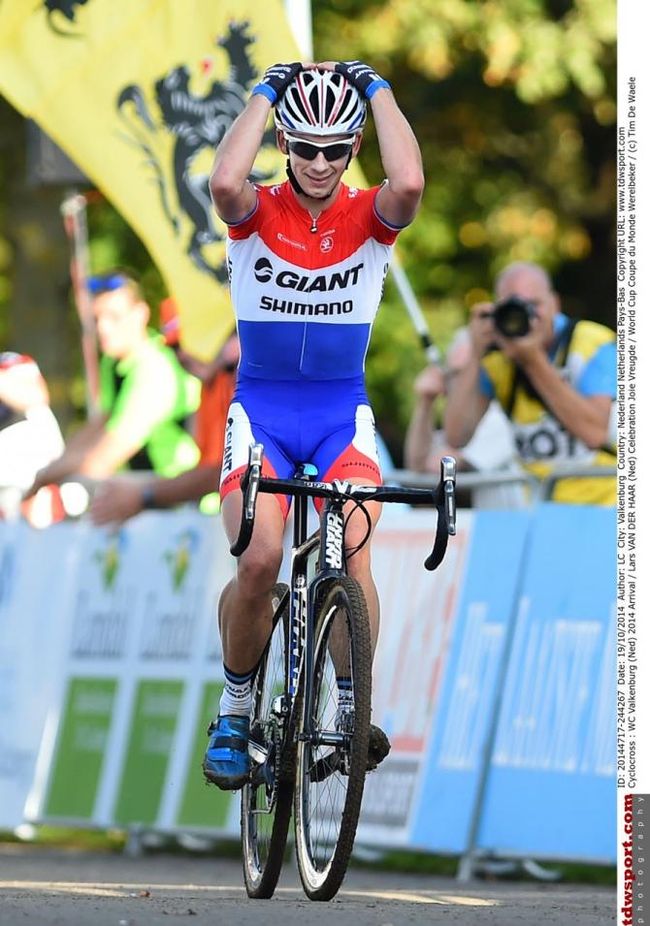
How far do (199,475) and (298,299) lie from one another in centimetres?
419

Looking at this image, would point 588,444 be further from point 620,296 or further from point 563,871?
point 620,296

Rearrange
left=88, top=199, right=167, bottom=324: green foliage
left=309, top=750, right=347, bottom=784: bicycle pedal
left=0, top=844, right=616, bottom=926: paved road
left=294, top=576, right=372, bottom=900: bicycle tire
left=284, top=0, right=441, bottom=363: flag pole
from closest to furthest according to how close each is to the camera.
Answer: left=0, top=844, right=616, bottom=926: paved road → left=294, top=576, right=372, bottom=900: bicycle tire → left=309, top=750, right=347, bottom=784: bicycle pedal → left=284, top=0, right=441, bottom=363: flag pole → left=88, top=199, right=167, bottom=324: green foliage

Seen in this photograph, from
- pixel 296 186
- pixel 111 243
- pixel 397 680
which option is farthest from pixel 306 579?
pixel 111 243

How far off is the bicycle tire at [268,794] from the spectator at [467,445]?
344cm

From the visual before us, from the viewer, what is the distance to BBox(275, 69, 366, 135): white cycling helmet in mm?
7875

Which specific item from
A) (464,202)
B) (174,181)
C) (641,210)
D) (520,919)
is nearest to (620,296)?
(641,210)

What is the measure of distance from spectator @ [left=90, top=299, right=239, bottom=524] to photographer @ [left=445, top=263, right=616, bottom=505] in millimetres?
1242

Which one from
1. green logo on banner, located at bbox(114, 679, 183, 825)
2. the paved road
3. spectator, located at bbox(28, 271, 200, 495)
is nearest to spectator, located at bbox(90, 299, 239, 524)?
spectator, located at bbox(28, 271, 200, 495)

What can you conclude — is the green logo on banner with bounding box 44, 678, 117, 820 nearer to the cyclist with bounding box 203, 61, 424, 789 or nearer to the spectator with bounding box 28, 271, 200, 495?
the spectator with bounding box 28, 271, 200, 495

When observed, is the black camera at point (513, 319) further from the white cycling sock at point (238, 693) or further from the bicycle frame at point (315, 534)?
the bicycle frame at point (315, 534)

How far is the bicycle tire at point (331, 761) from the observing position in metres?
7.25

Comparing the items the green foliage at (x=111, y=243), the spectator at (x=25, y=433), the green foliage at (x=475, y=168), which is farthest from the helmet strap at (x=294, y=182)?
the green foliage at (x=111, y=243)

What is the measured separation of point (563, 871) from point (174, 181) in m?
4.37

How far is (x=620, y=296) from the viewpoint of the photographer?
20.7 ft
